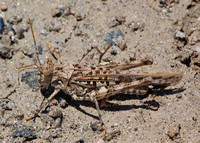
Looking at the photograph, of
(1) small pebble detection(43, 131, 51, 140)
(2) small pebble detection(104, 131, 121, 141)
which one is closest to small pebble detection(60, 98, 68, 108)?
(1) small pebble detection(43, 131, 51, 140)

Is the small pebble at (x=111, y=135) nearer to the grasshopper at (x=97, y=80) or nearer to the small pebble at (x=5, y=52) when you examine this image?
the grasshopper at (x=97, y=80)

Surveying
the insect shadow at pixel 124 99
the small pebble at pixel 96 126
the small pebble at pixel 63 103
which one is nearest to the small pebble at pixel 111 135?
the small pebble at pixel 96 126

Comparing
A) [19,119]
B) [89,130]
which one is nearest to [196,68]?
[89,130]

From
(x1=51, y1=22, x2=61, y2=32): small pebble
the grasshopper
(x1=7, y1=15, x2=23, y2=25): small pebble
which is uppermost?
(x1=7, y1=15, x2=23, y2=25): small pebble

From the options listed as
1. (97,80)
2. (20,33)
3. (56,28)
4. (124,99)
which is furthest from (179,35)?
(20,33)

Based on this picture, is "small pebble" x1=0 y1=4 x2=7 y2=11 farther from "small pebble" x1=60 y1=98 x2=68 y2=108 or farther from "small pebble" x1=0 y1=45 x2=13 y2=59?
"small pebble" x1=60 y1=98 x2=68 y2=108

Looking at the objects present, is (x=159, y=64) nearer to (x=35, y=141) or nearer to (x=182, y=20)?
(x=182, y=20)
